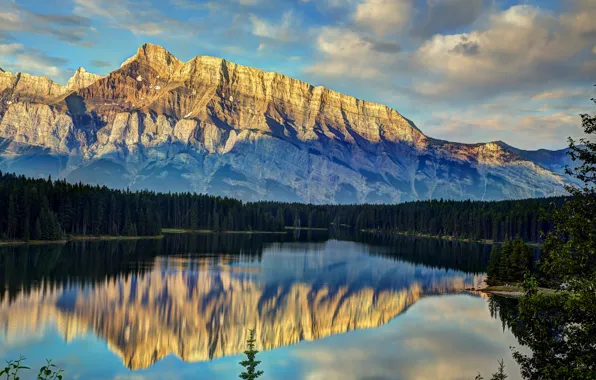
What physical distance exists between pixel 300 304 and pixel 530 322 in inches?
2171

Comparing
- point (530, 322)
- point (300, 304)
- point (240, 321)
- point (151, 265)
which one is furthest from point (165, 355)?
point (151, 265)

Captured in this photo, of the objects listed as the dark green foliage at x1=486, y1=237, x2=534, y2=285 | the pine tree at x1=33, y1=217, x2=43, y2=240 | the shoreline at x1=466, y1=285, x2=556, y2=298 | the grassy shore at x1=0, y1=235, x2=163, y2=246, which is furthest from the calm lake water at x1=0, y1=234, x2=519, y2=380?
the pine tree at x1=33, y1=217, x2=43, y2=240

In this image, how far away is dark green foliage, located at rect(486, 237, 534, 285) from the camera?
90181 millimetres

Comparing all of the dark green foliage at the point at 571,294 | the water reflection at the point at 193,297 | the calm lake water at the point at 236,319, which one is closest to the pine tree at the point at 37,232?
the water reflection at the point at 193,297

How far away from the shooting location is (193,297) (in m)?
78.8

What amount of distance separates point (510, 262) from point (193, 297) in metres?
52.1

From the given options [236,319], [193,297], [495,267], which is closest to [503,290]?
[495,267]

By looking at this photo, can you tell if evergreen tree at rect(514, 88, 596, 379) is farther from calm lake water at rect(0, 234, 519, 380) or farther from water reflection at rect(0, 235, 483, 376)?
water reflection at rect(0, 235, 483, 376)

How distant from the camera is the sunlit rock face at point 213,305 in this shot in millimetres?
55406

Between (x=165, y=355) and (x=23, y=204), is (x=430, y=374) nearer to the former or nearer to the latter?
(x=165, y=355)

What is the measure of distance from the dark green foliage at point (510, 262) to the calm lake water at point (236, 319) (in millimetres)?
6733

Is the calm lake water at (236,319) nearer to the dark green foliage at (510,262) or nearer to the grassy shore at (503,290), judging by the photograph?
A: the grassy shore at (503,290)

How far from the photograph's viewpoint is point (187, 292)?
8244 cm

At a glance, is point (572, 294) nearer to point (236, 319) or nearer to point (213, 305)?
point (236, 319)
